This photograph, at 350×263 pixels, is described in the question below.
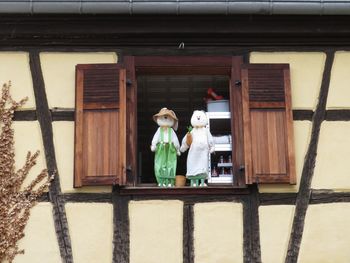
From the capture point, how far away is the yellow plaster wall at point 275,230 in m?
5.86

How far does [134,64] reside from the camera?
245 inches

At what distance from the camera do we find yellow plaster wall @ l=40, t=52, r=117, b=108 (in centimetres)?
612

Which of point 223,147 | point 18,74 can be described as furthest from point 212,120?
point 18,74

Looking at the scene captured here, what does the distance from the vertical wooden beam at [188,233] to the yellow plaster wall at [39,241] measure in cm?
105

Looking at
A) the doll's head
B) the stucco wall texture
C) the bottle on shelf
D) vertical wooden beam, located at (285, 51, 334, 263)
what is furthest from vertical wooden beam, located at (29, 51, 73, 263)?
vertical wooden beam, located at (285, 51, 334, 263)

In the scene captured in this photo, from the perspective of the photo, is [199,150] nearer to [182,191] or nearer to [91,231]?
[182,191]

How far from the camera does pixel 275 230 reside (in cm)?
590

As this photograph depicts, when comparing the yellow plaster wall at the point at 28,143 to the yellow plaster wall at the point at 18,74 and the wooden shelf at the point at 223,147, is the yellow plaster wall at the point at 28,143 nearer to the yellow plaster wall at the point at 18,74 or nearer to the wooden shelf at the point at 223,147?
the yellow plaster wall at the point at 18,74

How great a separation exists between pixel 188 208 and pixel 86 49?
169cm

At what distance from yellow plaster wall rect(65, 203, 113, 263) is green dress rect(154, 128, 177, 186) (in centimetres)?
51

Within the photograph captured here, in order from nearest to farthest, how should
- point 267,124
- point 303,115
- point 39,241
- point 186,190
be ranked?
1. point 39,241
2. point 186,190
3. point 267,124
4. point 303,115

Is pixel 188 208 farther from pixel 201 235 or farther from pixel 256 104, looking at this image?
pixel 256 104

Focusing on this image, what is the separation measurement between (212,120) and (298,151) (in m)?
0.86

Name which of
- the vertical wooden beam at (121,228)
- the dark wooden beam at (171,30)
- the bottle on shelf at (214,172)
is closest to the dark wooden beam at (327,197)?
the bottle on shelf at (214,172)
